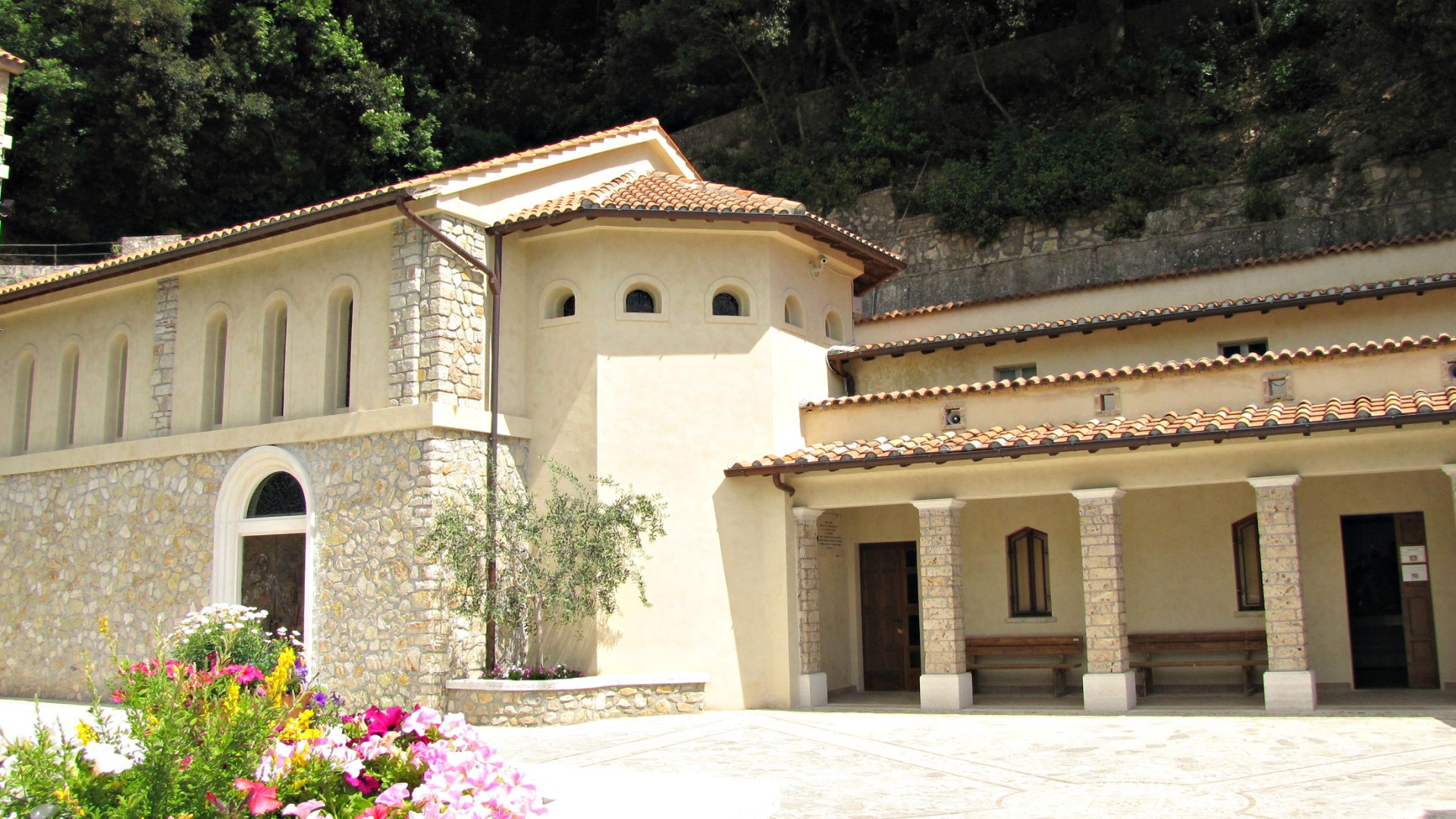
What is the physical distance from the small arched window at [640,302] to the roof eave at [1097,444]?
103 inches

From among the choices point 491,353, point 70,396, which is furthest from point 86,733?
point 70,396

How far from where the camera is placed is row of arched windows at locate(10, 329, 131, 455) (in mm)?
19859

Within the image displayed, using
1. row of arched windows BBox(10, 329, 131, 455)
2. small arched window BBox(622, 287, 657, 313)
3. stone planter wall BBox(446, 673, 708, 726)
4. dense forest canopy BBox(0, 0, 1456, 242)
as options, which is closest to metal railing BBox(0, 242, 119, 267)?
dense forest canopy BBox(0, 0, 1456, 242)

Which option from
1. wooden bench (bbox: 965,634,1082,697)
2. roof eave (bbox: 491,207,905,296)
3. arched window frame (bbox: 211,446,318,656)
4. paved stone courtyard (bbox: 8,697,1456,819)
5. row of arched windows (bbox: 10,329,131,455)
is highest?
roof eave (bbox: 491,207,905,296)

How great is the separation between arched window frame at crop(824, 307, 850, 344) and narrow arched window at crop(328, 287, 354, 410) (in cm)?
743

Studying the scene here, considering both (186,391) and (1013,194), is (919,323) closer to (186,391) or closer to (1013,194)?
(1013,194)

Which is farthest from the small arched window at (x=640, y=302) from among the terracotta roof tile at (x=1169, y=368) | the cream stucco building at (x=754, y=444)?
the terracotta roof tile at (x=1169, y=368)

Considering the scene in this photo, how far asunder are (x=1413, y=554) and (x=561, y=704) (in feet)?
37.3

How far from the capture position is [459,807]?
4.66 metres

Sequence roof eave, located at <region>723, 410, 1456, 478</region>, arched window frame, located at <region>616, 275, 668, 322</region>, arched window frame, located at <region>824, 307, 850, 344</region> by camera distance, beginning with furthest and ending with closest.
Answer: arched window frame, located at <region>824, 307, 850, 344</region>
arched window frame, located at <region>616, 275, 668, 322</region>
roof eave, located at <region>723, 410, 1456, 478</region>

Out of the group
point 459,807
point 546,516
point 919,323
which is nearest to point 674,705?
point 546,516

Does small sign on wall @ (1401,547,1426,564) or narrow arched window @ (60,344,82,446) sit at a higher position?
narrow arched window @ (60,344,82,446)

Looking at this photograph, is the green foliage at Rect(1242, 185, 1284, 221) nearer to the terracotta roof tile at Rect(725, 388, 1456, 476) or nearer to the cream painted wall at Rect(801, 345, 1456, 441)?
the cream painted wall at Rect(801, 345, 1456, 441)

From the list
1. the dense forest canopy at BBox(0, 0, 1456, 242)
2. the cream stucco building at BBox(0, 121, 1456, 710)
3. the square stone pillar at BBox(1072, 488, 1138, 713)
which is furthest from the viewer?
the dense forest canopy at BBox(0, 0, 1456, 242)
